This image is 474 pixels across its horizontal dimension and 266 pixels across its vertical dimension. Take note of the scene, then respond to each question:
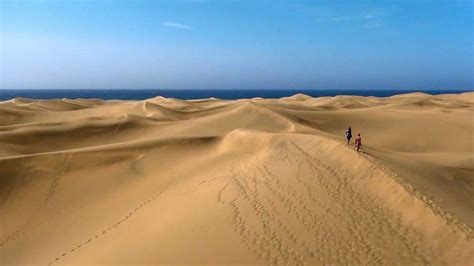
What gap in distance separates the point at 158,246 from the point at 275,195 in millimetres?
3403

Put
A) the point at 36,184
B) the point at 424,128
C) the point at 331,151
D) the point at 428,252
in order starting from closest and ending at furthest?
the point at 428,252 → the point at 331,151 → the point at 36,184 → the point at 424,128

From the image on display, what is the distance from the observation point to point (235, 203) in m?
12.0

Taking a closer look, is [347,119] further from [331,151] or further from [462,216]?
[462,216]

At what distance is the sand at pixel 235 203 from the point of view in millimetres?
9570

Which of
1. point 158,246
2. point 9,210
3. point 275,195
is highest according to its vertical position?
point 275,195

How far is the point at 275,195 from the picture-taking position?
1211cm

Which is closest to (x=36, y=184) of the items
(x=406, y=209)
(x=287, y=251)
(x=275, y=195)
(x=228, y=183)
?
(x=228, y=183)

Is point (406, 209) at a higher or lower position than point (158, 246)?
higher

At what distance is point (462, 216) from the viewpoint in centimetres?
1045

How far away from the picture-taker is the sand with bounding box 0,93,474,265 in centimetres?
957

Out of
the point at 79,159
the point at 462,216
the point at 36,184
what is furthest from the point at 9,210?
the point at 462,216

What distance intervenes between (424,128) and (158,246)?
2324cm

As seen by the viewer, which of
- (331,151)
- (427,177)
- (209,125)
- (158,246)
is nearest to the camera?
(158,246)

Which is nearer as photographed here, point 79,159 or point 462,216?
point 462,216
